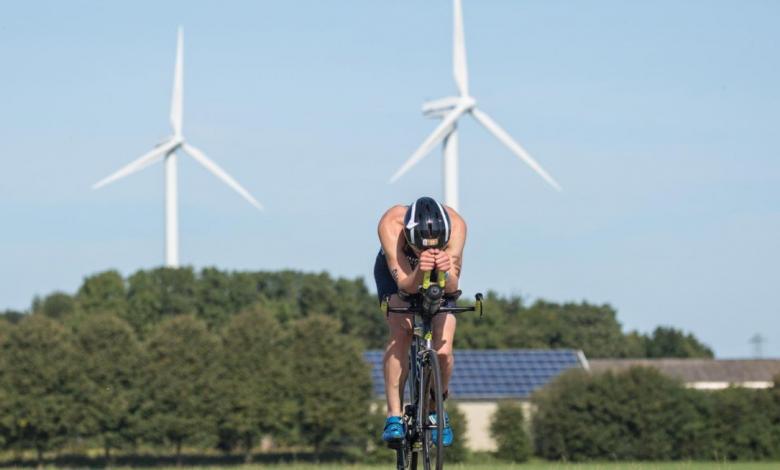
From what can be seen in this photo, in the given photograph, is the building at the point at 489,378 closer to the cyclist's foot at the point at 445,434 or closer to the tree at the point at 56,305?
the tree at the point at 56,305

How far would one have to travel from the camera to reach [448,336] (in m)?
12.3

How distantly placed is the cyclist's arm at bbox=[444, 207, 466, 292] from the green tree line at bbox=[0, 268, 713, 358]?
11404cm

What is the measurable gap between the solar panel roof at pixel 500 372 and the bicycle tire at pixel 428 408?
92.8 meters

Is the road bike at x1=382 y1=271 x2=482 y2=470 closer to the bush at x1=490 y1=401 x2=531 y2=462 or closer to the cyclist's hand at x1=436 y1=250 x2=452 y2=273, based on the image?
the cyclist's hand at x1=436 y1=250 x2=452 y2=273

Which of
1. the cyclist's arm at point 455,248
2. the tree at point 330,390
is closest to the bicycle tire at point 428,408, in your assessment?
the cyclist's arm at point 455,248

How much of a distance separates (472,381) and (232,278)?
158 feet

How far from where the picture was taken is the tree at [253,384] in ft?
339

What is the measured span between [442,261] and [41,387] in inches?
3618

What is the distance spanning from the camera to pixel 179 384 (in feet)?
335

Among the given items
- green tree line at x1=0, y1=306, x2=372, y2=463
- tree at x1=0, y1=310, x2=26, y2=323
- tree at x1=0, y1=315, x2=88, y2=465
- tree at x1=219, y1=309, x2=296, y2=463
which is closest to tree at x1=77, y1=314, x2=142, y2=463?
green tree line at x1=0, y1=306, x2=372, y2=463

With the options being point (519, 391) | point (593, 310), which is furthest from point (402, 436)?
point (593, 310)

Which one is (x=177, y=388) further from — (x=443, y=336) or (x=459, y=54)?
(x=443, y=336)

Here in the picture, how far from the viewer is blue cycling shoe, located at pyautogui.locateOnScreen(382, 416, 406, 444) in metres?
12.1

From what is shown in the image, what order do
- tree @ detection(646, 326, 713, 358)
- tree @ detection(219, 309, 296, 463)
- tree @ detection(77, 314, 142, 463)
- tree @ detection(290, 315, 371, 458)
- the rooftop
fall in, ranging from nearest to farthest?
1. tree @ detection(77, 314, 142, 463)
2. tree @ detection(219, 309, 296, 463)
3. tree @ detection(290, 315, 371, 458)
4. the rooftop
5. tree @ detection(646, 326, 713, 358)
